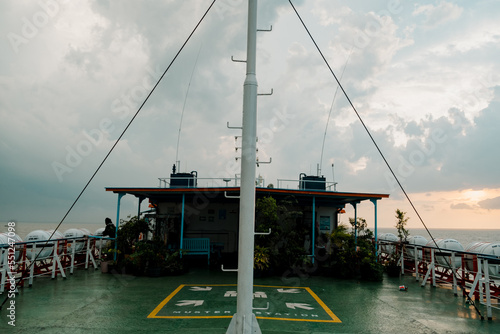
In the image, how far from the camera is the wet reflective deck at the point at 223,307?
6961mm

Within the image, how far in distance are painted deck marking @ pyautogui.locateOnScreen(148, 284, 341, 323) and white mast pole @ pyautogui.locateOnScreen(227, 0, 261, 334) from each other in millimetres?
2939

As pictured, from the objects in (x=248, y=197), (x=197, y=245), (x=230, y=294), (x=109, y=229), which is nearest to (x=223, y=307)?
(x=230, y=294)

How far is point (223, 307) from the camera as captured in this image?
8305mm

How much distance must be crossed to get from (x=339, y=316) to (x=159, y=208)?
40.1 feet

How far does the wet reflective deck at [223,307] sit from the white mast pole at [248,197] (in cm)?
178

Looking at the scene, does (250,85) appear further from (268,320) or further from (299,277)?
(299,277)

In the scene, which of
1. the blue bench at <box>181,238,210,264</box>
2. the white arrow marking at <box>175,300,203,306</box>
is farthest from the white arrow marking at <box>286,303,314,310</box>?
the blue bench at <box>181,238,210,264</box>

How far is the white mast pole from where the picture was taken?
4.39 meters

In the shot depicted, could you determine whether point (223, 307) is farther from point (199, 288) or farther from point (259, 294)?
point (199, 288)

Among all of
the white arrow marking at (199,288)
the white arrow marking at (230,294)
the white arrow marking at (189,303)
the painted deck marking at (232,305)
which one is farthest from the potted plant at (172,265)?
the white arrow marking at (189,303)

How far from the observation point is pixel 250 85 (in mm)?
4707

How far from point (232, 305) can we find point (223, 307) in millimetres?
286

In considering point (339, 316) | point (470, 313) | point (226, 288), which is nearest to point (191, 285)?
point (226, 288)

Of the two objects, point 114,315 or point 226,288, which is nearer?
point 114,315
